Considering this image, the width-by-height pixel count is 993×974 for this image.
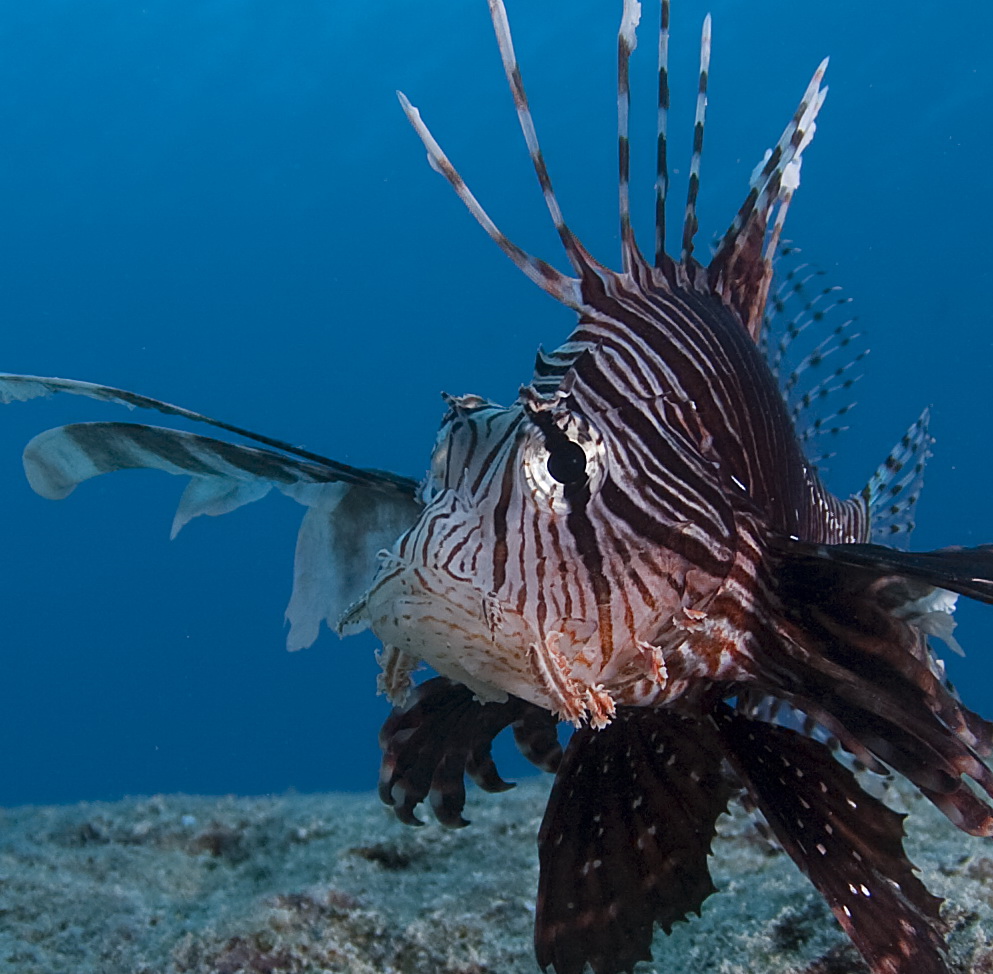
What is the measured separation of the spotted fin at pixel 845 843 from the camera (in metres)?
1.98

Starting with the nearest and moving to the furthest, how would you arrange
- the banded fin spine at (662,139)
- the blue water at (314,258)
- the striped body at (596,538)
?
the striped body at (596,538), the banded fin spine at (662,139), the blue water at (314,258)

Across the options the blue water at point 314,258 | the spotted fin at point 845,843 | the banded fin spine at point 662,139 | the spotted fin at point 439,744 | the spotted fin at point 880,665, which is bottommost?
the spotted fin at point 845,843

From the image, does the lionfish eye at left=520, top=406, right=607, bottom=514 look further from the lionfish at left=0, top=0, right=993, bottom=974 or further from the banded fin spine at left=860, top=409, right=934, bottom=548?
the banded fin spine at left=860, top=409, right=934, bottom=548

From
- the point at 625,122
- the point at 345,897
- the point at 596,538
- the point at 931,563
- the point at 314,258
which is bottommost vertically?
the point at 345,897

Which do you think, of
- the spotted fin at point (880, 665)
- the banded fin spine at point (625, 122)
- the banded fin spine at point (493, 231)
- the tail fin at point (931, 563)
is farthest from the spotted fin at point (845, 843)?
the banded fin spine at point (625, 122)

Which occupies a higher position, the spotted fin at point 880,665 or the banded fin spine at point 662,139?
the banded fin spine at point 662,139

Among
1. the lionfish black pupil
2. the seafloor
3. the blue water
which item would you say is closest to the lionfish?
the lionfish black pupil

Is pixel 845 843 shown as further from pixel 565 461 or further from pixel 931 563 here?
pixel 565 461

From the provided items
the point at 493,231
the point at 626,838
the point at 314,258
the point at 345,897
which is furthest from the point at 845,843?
the point at 314,258

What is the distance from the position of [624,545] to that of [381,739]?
123 cm

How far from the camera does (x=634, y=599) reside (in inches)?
76.2

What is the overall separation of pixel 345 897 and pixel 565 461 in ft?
7.04

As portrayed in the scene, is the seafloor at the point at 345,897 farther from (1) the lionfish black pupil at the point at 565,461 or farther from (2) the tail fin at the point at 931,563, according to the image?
(1) the lionfish black pupil at the point at 565,461

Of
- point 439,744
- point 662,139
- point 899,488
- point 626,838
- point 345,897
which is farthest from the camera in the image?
point 899,488
